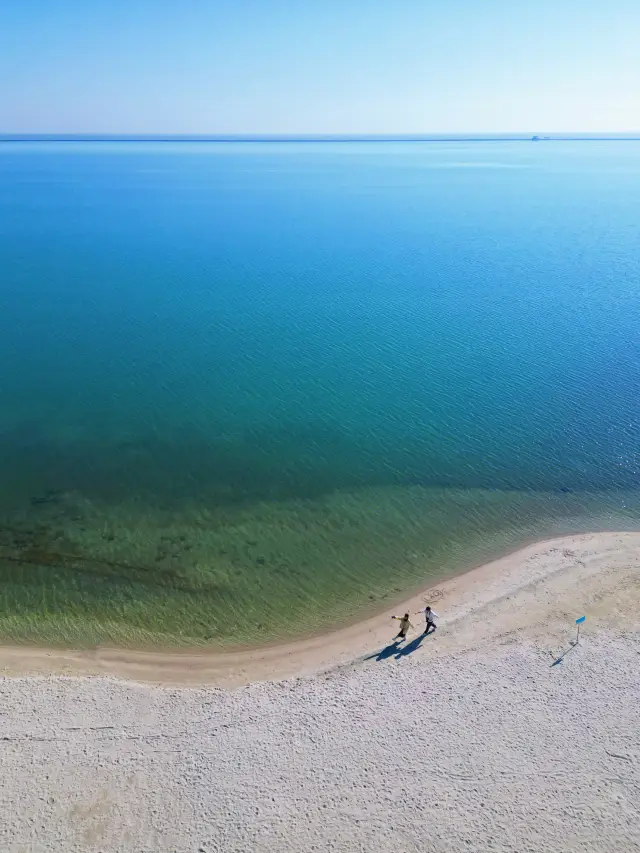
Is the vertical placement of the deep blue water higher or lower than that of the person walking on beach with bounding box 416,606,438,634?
higher

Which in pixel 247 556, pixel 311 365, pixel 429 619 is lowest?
pixel 247 556

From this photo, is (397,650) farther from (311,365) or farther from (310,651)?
(311,365)

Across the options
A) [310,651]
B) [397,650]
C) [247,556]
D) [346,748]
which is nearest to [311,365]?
[247,556]

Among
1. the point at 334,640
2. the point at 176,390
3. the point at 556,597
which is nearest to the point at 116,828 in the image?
the point at 334,640

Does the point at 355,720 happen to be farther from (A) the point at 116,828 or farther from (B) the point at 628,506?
(B) the point at 628,506

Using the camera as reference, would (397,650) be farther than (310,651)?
No

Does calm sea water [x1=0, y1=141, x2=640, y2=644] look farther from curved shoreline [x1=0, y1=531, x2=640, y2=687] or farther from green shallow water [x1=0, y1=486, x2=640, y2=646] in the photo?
curved shoreline [x1=0, y1=531, x2=640, y2=687]

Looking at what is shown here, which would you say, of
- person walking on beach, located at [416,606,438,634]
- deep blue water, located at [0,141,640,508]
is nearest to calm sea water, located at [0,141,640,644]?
deep blue water, located at [0,141,640,508]
